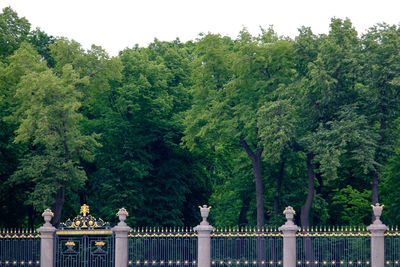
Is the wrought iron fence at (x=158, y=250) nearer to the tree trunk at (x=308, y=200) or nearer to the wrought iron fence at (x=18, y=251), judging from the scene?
the wrought iron fence at (x=18, y=251)

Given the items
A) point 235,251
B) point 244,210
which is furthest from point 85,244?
point 244,210

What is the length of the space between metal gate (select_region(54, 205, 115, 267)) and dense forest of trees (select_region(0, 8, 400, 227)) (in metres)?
8.65

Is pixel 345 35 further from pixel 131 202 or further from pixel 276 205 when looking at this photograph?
pixel 131 202

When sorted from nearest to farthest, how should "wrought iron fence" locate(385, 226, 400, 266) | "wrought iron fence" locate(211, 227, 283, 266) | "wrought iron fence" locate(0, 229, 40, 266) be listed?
1. "wrought iron fence" locate(385, 226, 400, 266)
2. "wrought iron fence" locate(211, 227, 283, 266)
3. "wrought iron fence" locate(0, 229, 40, 266)

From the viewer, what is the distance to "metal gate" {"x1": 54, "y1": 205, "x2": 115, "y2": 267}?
25.8m

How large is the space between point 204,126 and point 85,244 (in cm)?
1378

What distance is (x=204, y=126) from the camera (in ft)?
126

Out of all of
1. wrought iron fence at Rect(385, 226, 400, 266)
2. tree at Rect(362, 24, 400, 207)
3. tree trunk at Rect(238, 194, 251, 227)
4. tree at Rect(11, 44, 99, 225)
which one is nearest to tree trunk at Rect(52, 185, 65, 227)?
tree at Rect(11, 44, 99, 225)

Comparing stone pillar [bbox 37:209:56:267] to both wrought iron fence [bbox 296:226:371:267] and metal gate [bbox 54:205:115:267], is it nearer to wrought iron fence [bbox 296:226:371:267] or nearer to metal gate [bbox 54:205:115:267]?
metal gate [bbox 54:205:115:267]

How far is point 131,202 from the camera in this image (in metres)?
41.2

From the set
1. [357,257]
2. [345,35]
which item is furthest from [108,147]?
[357,257]

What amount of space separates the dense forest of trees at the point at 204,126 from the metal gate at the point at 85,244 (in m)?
8.65

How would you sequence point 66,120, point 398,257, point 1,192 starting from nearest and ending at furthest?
point 398,257 → point 66,120 → point 1,192

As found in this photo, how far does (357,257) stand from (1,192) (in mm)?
20150
